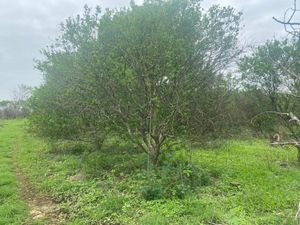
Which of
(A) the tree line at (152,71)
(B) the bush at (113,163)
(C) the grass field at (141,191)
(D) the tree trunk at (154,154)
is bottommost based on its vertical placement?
(C) the grass field at (141,191)

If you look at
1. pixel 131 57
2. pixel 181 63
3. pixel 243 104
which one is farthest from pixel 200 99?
pixel 243 104

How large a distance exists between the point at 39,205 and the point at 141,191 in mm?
2562

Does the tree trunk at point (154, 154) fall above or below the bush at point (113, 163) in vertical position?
above

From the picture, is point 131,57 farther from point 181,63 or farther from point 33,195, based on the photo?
point 33,195

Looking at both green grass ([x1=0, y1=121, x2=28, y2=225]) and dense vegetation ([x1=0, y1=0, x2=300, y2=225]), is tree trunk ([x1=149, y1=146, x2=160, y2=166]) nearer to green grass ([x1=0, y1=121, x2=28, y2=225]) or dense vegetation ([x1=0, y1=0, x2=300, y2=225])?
dense vegetation ([x1=0, y1=0, x2=300, y2=225])

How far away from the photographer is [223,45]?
11.1 metres

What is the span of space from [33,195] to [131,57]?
435 cm

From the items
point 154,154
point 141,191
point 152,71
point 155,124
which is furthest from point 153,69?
point 141,191

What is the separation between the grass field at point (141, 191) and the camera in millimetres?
6840

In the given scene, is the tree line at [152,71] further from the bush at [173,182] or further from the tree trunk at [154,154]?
the bush at [173,182]

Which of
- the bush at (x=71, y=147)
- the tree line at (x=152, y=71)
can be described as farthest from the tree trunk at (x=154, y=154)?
the bush at (x=71, y=147)

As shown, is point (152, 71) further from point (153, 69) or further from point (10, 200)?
point (10, 200)

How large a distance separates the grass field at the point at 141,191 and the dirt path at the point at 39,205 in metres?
0.15

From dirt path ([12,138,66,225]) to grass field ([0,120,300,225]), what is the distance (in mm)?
147
